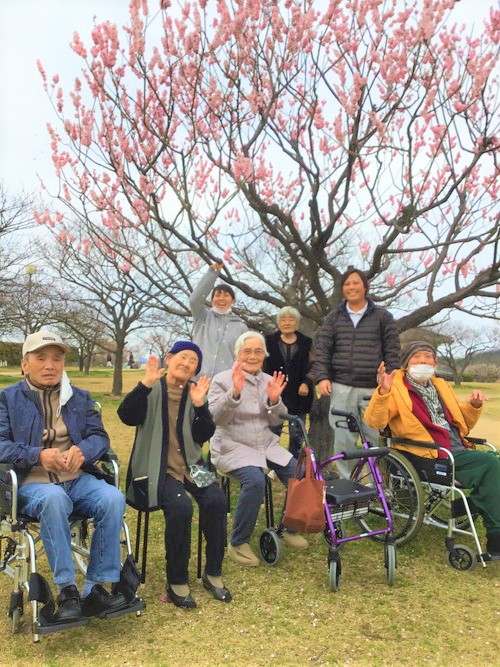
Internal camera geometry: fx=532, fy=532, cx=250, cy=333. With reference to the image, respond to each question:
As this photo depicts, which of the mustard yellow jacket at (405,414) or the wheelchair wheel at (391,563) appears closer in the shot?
the wheelchair wheel at (391,563)

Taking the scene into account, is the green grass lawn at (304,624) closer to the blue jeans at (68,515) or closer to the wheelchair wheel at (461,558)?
the wheelchair wheel at (461,558)

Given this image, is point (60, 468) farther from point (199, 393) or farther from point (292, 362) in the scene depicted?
point (292, 362)

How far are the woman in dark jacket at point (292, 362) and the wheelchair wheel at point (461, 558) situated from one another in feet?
4.48

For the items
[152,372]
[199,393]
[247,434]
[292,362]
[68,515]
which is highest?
[292,362]

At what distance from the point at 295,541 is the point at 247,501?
0.59 metres

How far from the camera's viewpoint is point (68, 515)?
233 cm

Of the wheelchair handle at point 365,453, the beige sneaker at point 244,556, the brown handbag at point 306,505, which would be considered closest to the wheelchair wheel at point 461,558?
the wheelchair handle at point 365,453

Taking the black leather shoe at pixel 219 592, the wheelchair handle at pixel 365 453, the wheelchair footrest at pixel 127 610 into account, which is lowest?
the black leather shoe at pixel 219 592

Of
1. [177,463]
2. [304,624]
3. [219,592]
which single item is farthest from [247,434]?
[304,624]

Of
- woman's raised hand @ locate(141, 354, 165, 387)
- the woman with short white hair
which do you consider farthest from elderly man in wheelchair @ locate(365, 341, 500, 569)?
woman's raised hand @ locate(141, 354, 165, 387)

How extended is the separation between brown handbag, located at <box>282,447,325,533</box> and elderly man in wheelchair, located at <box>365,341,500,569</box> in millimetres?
737

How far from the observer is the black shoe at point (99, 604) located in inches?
86.6

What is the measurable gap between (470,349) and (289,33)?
2707 cm

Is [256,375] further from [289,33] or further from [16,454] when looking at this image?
[289,33]
